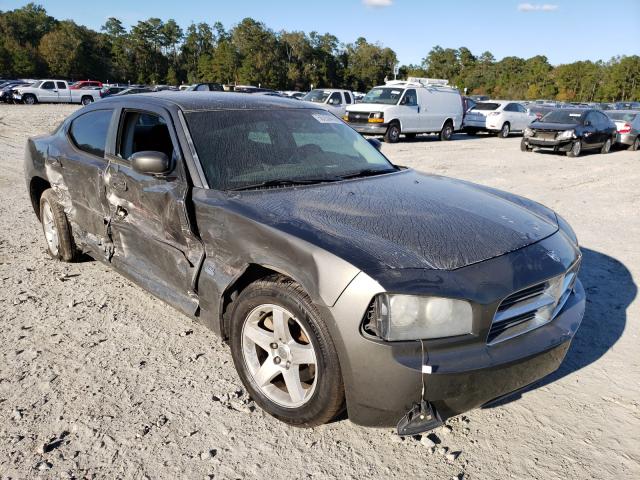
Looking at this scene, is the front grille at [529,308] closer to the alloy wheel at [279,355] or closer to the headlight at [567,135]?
the alloy wheel at [279,355]

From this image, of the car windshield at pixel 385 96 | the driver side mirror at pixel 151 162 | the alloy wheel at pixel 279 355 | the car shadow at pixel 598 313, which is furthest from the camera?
the car windshield at pixel 385 96

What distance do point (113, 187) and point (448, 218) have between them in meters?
2.34

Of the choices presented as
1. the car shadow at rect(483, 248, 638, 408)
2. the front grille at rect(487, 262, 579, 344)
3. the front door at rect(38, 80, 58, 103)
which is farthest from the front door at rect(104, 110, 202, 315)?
the front door at rect(38, 80, 58, 103)

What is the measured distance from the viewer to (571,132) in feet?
50.8

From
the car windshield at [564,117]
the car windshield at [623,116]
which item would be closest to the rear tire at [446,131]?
the car windshield at [564,117]

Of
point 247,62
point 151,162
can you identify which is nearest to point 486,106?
point 151,162

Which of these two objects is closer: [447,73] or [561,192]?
[561,192]

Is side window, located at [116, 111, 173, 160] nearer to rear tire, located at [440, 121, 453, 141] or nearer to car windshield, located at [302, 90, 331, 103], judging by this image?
A: rear tire, located at [440, 121, 453, 141]

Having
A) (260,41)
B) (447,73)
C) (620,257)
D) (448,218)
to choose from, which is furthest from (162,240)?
(447,73)

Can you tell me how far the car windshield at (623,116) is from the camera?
18.7 metres

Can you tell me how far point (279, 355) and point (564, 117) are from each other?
17.0m

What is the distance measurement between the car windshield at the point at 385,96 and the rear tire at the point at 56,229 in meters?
15.2

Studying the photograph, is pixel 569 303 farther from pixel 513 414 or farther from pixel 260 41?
pixel 260 41

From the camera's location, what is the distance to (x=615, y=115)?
754 inches
